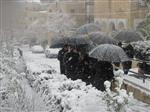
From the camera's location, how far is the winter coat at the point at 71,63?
10078 millimetres

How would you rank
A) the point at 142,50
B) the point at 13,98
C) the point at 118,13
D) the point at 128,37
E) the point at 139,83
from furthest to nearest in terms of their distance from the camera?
the point at 118,13
the point at 142,50
the point at 128,37
the point at 139,83
the point at 13,98

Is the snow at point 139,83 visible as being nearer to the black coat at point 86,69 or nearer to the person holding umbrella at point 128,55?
the person holding umbrella at point 128,55

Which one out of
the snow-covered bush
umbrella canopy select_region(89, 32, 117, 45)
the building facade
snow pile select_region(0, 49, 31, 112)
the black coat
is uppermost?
the snow-covered bush

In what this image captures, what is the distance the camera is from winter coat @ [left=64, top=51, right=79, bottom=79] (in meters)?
10.1

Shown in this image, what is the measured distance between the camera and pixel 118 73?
5578 millimetres

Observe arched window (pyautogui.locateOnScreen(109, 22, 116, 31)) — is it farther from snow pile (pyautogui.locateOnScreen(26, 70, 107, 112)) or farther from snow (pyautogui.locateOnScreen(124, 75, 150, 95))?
snow pile (pyautogui.locateOnScreen(26, 70, 107, 112))

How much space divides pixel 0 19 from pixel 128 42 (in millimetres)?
11161

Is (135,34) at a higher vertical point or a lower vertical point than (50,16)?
higher

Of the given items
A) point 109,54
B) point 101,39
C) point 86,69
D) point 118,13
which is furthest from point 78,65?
point 118,13

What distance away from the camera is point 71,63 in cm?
1019

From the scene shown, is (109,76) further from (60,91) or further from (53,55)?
(53,55)

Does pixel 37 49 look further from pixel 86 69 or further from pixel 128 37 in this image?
pixel 86 69

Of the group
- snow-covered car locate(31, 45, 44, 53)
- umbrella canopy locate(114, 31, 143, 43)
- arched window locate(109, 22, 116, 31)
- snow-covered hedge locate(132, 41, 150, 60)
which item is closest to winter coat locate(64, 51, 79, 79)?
umbrella canopy locate(114, 31, 143, 43)

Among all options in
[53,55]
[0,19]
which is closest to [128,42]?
[0,19]
